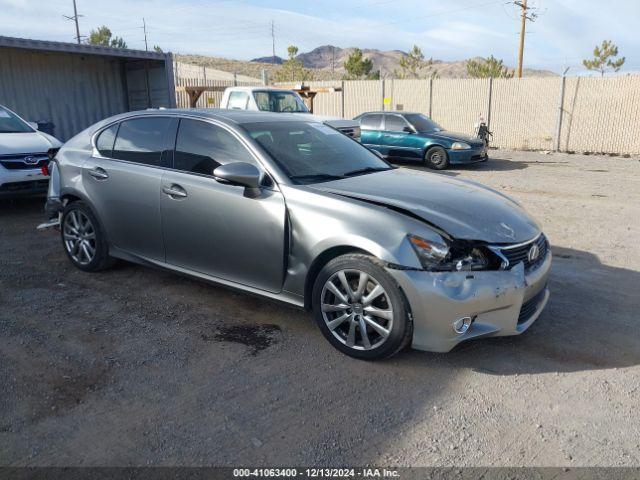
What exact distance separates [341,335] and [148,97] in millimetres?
12997

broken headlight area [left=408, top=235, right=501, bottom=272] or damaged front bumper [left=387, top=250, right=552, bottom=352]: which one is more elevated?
broken headlight area [left=408, top=235, right=501, bottom=272]

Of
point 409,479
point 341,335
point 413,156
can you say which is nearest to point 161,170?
point 341,335

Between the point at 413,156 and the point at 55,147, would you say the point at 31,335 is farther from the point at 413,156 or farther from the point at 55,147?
the point at 413,156

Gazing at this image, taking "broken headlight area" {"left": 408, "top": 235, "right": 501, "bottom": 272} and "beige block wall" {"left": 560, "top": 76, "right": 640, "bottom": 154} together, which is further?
"beige block wall" {"left": 560, "top": 76, "right": 640, "bottom": 154}

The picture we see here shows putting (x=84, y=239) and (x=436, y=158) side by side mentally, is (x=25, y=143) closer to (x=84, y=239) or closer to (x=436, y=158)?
(x=84, y=239)

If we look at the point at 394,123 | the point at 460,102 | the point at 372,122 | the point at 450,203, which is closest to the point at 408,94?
the point at 460,102

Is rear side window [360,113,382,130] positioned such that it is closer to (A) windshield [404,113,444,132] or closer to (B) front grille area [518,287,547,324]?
(A) windshield [404,113,444,132]

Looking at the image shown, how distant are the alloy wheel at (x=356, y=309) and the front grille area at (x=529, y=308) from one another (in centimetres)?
92

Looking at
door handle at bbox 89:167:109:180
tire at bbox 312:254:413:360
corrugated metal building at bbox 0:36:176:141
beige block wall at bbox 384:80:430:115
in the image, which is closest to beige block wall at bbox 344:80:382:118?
beige block wall at bbox 384:80:430:115

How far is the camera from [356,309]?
3561 mm

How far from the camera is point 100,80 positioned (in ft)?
48.5

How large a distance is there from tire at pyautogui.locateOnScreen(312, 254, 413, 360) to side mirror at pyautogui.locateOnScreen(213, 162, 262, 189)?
83cm

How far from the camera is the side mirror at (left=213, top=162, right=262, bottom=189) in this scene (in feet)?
12.6

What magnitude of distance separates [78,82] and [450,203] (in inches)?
524
